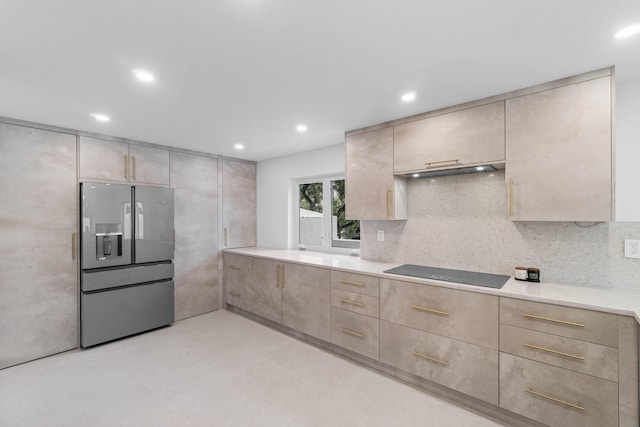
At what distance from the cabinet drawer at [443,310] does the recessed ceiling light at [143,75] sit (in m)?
2.34

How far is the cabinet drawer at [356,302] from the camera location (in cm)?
258

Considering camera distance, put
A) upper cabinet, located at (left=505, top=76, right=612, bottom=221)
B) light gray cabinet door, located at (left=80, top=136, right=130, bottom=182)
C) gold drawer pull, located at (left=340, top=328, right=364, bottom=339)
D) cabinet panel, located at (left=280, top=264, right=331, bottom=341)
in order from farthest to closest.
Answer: light gray cabinet door, located at (left=80, top=136, right=130, bottom=182) < cabinet panel, located at (left=280, top=264, right=331, bottom=341) < gold drawer pull, located at (left=340, top=328, right=364, bottom=339) < upper cabinet, located at (left=505, top=76, right=612, bottom=221)

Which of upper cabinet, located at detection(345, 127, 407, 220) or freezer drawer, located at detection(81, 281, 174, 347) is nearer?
upper cabinet, located at detection(345, 127, 407, 220)

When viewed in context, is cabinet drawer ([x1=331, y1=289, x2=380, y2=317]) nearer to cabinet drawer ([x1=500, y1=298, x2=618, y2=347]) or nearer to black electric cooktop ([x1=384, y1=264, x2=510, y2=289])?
black electric cooktop ([x1=384, y1=264, x2=510, y2=289])

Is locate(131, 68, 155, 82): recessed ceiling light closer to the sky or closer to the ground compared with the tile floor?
closer to the sky

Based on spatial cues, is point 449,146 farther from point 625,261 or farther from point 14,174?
point 14,174

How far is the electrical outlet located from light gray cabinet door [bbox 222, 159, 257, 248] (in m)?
4.29

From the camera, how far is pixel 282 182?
176 inches

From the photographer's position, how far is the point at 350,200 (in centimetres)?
310

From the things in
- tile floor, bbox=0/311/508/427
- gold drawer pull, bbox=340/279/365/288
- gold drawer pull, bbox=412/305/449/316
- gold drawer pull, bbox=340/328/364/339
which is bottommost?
tile floor, bbox=0/311/508/427

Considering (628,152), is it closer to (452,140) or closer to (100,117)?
(452,140)

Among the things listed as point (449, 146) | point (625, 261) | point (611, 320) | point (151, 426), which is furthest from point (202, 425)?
point (625, 261)

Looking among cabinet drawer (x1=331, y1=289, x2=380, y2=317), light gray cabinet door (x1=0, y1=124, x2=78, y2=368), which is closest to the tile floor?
light gray cabinet door (x1=0, y1=124, x2=78, y2=368)

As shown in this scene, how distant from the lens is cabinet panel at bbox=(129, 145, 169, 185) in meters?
3.50
